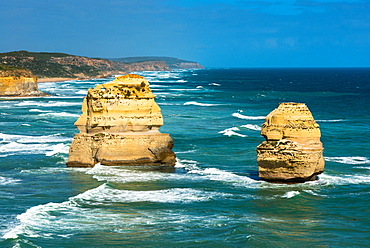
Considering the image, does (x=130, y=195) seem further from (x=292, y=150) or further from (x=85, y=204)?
(x=292, y=150)

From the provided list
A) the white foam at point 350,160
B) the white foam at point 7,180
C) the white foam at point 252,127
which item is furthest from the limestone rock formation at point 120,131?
the white foam at point 252,127

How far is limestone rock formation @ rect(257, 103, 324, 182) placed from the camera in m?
25.4

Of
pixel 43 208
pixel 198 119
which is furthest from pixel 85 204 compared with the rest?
pixel 198 119

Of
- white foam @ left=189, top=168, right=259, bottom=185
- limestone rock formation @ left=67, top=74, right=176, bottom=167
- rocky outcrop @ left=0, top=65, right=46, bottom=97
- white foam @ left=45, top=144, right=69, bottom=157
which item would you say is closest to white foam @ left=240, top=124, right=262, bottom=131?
white foam @ left=45, top=144, right=69, bottom=157

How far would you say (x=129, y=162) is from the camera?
104 feet

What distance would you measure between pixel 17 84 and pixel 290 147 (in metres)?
81.6

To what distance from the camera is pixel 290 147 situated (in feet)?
83.6

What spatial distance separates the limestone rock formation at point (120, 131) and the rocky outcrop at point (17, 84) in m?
69.8

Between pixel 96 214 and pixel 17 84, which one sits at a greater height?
pixel 17 84

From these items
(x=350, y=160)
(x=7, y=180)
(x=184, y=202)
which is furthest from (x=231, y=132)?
(x=184, y=202)

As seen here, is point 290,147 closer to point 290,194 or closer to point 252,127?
point 290,194

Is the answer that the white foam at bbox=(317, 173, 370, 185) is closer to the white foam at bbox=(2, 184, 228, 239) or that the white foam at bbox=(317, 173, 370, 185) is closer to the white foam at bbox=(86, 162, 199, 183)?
the white foam at bbox=(2, 184, 228, 239)

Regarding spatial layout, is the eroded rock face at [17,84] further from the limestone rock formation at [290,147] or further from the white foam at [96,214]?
the limestone rock formation at [290,147]

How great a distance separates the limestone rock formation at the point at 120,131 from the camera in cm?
3147
